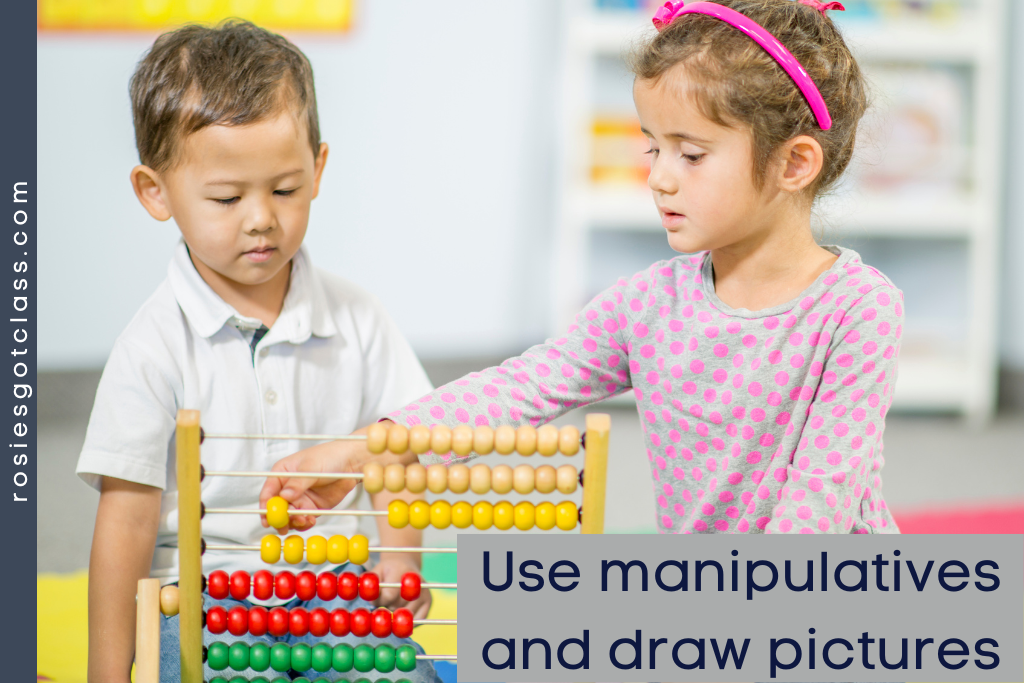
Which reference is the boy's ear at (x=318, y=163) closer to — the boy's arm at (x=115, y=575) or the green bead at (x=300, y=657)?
the boy's arm at (x=115, y=575)

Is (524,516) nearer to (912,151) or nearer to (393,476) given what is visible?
(393,476)

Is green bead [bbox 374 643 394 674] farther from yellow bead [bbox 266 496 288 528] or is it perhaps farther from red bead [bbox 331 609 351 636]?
yellow bead [bbox 266 496 288 528]

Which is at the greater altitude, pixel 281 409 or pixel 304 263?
pixel 304 263

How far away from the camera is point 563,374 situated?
1.18 m

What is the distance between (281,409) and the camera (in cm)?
118

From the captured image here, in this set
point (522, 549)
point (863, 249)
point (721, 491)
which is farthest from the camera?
point (863, 249)

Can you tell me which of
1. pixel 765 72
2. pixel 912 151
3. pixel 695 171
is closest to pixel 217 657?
pixel 695 171

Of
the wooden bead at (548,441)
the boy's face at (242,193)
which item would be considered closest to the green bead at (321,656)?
the wooden bead at (548,441)

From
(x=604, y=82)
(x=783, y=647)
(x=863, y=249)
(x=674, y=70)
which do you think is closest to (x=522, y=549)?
(x=783, y=647)

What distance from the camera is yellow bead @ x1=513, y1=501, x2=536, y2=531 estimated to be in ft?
3.31

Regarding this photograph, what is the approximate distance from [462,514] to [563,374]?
25 centimetres

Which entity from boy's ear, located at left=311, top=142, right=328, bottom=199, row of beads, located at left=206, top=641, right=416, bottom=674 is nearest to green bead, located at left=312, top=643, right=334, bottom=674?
row of beads, located at left=206, top=641, right=416, bottom=674

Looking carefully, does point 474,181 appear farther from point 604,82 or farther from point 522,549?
point 522,549

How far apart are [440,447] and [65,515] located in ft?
5.03
